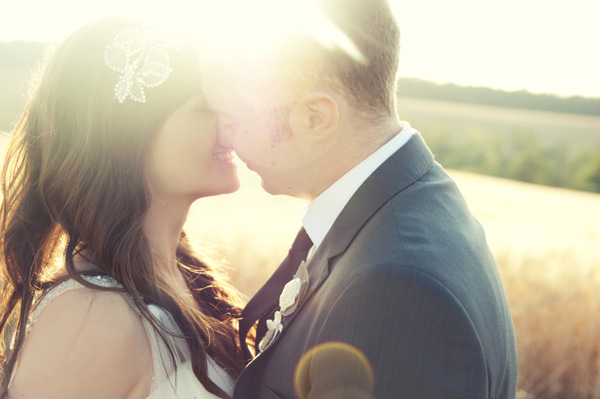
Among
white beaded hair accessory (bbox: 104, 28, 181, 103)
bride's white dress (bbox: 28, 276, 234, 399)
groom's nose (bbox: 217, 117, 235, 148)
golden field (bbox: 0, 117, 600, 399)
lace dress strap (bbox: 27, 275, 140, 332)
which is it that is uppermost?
white beaded hair accessory (bbox: 104, 28, 181, 103)

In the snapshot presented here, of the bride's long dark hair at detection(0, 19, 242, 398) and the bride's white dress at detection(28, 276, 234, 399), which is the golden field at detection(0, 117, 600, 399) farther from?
the bride's white dress at detection(28, 276, 234, 399)

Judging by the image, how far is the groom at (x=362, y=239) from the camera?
1.84 metres

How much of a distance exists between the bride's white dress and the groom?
402 millimetres

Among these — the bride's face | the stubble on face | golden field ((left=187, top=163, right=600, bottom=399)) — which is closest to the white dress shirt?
the stubble on face

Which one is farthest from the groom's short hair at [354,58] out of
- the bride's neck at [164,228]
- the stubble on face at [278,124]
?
the bride's neck at [164,228]

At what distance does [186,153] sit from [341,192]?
102cm

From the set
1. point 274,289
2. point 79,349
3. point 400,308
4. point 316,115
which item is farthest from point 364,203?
point 79,349

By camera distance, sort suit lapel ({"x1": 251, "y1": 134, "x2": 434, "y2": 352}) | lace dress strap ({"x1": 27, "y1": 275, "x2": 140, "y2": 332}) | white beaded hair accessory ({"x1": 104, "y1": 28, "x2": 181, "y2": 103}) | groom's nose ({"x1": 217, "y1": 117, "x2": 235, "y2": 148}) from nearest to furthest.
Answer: suit lapel ({"x1": 251, "y1": 134, "x2": 434, "y2": 352}) < lace dress strap ({"x1": 27, "y1": 275, "x2": 140, "y2": 332}) < groom's nose ({"x1": 217, "y1": 117, "x2": 235, "y2": 148}) < white beaded hair accessory ({"x1": 104, "y1": 28, "x2": 181, "y2": 103})

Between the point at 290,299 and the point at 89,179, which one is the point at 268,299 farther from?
the point at 89,179

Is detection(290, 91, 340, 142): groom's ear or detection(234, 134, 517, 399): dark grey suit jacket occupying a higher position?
detection(290, 91, 340, 142): groom's ear

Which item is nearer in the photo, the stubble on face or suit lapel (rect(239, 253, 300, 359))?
the stubble on face

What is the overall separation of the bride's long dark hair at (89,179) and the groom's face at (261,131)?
344mm

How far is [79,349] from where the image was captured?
8.34 feet

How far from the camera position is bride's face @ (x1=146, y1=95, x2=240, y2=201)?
3.08 metres
